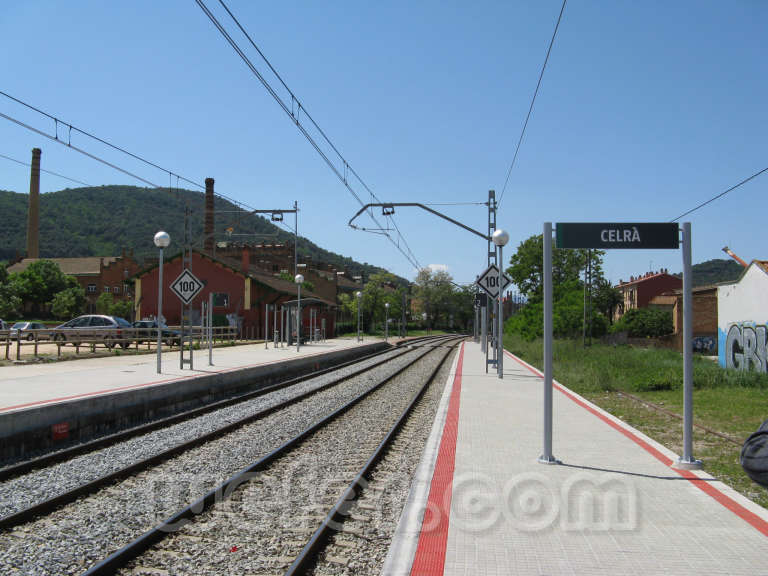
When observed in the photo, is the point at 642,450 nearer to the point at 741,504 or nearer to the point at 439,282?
the point at 741,504

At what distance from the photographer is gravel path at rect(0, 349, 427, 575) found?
4.80m

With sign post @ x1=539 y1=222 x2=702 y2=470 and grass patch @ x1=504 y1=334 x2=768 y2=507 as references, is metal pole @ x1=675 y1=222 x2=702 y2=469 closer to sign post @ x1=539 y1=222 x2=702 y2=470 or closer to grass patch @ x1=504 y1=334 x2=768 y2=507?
sign post @ x1=539 y1=222 x2=702 y2=470

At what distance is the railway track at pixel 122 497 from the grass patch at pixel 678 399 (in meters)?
5.88

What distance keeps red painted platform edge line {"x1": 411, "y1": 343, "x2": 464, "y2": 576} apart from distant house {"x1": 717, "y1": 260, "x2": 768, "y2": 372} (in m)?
18.0

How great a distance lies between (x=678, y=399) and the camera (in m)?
16.1

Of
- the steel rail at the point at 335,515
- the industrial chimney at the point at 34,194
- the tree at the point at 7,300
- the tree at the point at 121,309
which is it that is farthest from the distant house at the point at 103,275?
the steel rail at the point at 335,515

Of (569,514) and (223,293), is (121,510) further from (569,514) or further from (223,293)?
(223,293)

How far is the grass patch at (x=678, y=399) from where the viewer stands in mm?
8922

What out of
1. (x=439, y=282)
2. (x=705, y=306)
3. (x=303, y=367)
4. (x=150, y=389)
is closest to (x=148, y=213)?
(x=439, y=282)

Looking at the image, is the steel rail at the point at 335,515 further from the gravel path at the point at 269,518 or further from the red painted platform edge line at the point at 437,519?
the red painted platform edge line at the point at 437,519

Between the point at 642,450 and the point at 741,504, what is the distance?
2281 millimetres

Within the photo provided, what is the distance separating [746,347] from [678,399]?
29.9 feet

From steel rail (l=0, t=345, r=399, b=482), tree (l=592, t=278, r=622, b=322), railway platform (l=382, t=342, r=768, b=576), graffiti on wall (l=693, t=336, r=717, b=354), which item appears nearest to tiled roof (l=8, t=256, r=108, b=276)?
tree (l=592, t=278, r=622, b=322)

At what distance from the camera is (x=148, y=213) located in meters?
161
